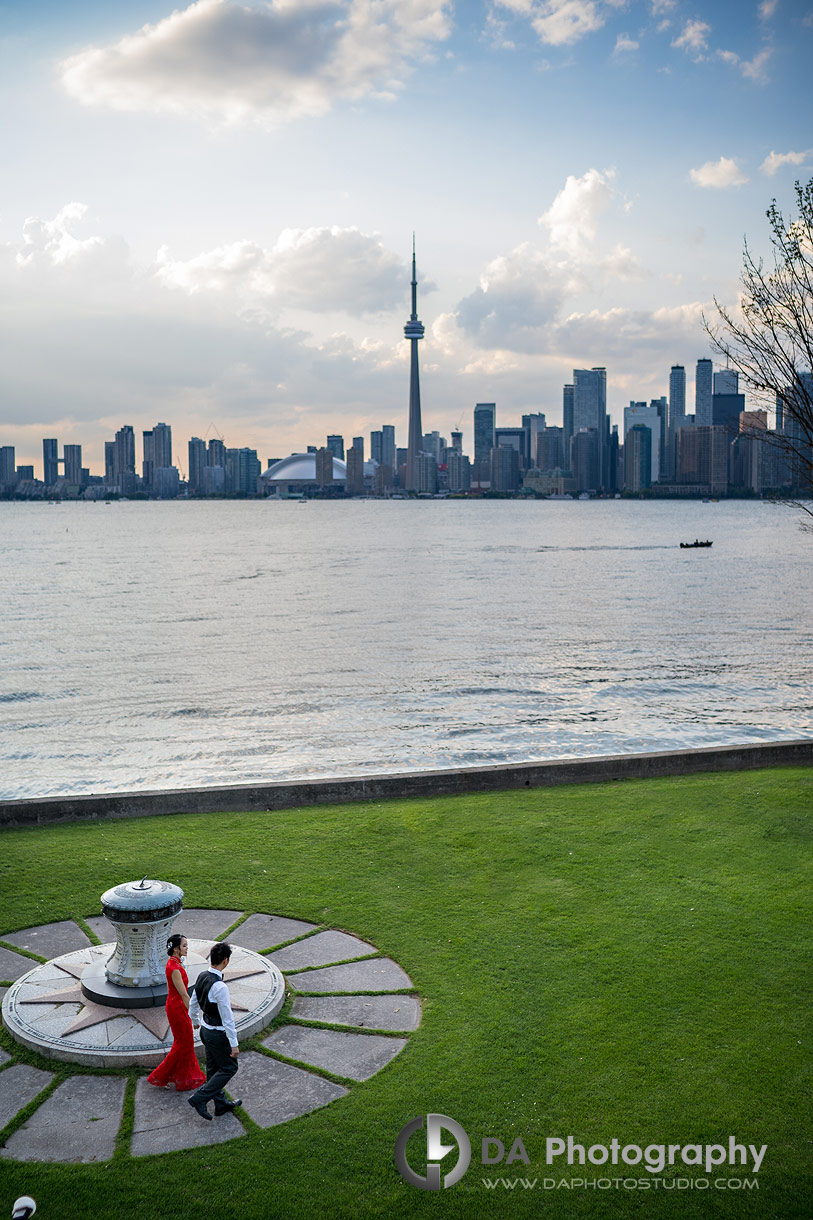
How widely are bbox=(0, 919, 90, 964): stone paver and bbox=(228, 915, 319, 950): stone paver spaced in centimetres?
168

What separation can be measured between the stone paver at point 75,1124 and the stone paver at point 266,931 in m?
2.58

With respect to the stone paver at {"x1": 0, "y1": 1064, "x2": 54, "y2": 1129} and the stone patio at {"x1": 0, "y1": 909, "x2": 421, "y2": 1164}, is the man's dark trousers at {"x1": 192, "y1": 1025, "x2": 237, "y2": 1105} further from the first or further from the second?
the stone paver at {"x1": 0, "y1": 1064, "x2": 54, "y2": 1129}

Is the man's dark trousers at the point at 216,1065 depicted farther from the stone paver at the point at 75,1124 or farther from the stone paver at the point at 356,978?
the stone paver at the point at 356,978

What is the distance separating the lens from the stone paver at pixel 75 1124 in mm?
7145

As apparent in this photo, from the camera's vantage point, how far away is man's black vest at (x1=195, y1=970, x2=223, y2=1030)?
757cm

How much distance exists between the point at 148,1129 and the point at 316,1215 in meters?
1.61

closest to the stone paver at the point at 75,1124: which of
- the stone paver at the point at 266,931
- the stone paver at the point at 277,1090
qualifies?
the stone paver at the point at 277,1090

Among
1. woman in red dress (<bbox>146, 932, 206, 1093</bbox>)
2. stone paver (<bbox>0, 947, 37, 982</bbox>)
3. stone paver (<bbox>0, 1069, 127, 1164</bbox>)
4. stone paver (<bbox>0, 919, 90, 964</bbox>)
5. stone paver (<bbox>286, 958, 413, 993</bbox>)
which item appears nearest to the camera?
stone paver (<bbox>0, 1069, 127, 1164</bbox>)

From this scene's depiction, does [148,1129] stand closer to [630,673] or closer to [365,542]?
[630,673]

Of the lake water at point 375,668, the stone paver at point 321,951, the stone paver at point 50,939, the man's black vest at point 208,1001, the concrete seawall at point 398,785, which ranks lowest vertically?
the lake water at point 375,668

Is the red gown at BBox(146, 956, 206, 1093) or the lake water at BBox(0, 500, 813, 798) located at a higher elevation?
the red gown at BBox(146, 956, 206, 1093)

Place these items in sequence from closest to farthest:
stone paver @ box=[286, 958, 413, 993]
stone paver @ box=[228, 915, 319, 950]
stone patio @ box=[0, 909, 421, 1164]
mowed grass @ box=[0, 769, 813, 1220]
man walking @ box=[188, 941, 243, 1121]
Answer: mowed grass @ box=[0, 769, 813, 1220]
stone patio @ box=[0, 909, 421, 1164]
man walking @ box=[188, 941, 243, 1121]
stone paver @ box=[286, 958, 413, 993]
stone paver @ box=[228, 915, 319, 950]

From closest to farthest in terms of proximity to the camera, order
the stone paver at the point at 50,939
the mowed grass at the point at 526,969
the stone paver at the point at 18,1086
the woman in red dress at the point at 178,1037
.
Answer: the mowed grass at the point at 526,969 → the stone paver at the point at 18,1086 → the woman in red dress at the point at 178,1037 → the stone paver at the point at 50,939

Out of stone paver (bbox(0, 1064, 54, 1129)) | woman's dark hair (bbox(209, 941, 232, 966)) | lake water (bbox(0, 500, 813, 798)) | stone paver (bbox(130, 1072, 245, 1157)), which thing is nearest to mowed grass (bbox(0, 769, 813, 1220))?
stone paver (bbox(130, 1072, 245, 1157))
